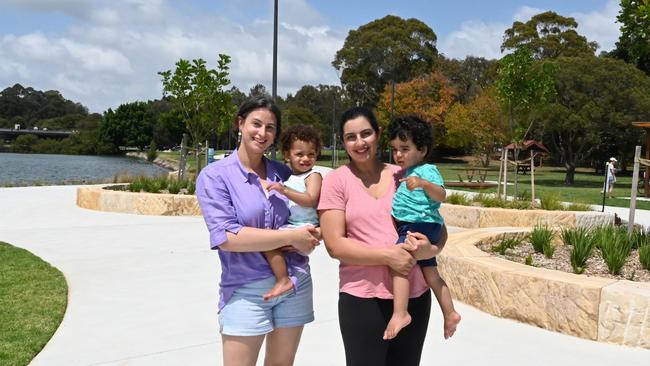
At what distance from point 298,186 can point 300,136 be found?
32 centimetres

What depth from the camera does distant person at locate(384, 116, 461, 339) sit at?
240 centimetres

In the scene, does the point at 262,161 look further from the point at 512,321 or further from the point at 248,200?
the point at 512,321

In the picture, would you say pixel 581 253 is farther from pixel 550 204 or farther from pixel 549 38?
pixel 549 38

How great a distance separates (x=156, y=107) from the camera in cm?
10925

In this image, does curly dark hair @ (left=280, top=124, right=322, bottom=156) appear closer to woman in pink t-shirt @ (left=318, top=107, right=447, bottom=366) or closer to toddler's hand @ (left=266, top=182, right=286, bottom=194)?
woman in pink t-shirt @ (left=318, top=107, right=447, bottom=366)

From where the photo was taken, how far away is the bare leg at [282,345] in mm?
2611

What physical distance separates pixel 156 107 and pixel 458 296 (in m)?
109

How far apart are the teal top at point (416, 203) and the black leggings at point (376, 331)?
13.9 inches

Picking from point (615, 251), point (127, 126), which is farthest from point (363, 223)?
point (127, 126)

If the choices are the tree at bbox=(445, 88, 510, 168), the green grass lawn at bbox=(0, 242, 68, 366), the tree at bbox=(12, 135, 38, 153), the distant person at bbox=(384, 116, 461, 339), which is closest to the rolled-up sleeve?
the distant person at bbox=(384, 116, 461, 339)

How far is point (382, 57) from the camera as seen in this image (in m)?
60.3

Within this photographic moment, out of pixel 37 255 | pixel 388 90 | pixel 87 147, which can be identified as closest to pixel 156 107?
pixel 87 147

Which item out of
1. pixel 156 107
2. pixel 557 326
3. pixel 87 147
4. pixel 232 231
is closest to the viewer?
pixel 232 231

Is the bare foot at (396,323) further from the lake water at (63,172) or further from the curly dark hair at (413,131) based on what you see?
the lake water at (63,172)
